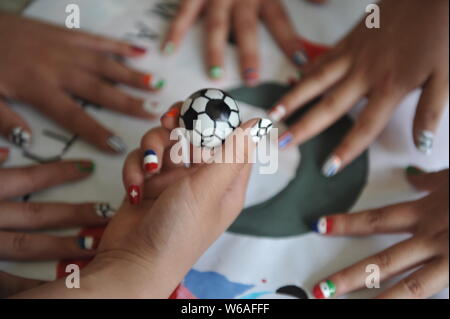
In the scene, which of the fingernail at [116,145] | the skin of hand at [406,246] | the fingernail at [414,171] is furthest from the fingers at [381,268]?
the fingernail at [116,145]

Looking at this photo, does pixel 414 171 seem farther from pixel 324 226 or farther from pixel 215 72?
pixel 215 72

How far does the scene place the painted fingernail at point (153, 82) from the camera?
71 cm

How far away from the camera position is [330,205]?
617mm

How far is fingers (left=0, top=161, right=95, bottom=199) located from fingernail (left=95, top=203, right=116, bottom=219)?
8 centimetres

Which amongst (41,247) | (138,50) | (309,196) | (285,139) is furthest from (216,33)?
(41,247)

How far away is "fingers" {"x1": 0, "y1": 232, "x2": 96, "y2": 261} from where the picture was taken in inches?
20.8

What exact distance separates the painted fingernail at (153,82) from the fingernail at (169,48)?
8cm

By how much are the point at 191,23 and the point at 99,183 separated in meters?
0.39

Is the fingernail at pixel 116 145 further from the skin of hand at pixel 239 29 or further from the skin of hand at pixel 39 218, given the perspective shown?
the skin of hand at pixel 239 29

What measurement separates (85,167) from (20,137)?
13cm

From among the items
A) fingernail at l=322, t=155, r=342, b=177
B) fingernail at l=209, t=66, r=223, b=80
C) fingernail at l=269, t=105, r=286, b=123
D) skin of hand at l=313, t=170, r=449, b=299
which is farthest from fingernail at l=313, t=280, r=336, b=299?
fingernail at l=209, t=66, r=223, b=80

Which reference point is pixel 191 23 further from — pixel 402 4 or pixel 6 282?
pixel 6 282

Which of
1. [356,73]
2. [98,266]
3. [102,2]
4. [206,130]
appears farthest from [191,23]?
[98,266]

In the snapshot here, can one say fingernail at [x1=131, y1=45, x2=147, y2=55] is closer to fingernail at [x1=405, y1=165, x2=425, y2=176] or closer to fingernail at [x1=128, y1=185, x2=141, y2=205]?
fingernail at [x1=128, y1=185, x2=141, y2=205]
